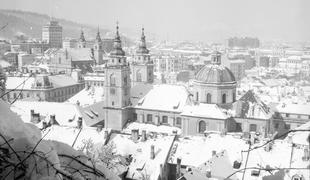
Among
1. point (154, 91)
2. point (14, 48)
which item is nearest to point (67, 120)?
point (154, 91)

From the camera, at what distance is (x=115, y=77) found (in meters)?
38.1

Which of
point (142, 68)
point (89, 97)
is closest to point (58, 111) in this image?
point (89, 97)

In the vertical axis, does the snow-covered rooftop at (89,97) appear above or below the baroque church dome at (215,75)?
below

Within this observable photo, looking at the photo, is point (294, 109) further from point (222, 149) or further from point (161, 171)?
point (161, 171)

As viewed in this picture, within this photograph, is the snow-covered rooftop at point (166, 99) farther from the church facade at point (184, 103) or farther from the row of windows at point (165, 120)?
the row of windows at point (165, 120)

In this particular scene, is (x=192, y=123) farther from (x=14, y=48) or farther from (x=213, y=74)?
(x=14, y=48)

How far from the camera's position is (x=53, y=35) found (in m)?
125

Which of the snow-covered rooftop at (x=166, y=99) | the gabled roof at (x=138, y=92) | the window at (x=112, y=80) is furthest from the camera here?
the gabled roof at (x=138, y=92)

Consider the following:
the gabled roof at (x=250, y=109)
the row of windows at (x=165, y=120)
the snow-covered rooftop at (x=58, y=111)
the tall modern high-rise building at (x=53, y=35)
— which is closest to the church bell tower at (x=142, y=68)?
the row of windows at (x=165, y=120)

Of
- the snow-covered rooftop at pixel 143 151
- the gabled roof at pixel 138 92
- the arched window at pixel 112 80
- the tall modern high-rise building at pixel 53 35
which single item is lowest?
the snow-covered rooftop at pixel 143 151

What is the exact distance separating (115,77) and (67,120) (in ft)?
19.7

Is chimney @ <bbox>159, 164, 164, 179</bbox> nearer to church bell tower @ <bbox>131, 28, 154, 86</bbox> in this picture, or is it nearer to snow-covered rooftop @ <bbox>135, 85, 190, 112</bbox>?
snow-covered rooftop @ <bbox>135, 85, 190, 112</bbox>

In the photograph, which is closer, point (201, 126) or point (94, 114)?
point (201, 126)

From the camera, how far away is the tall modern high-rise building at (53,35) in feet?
404
